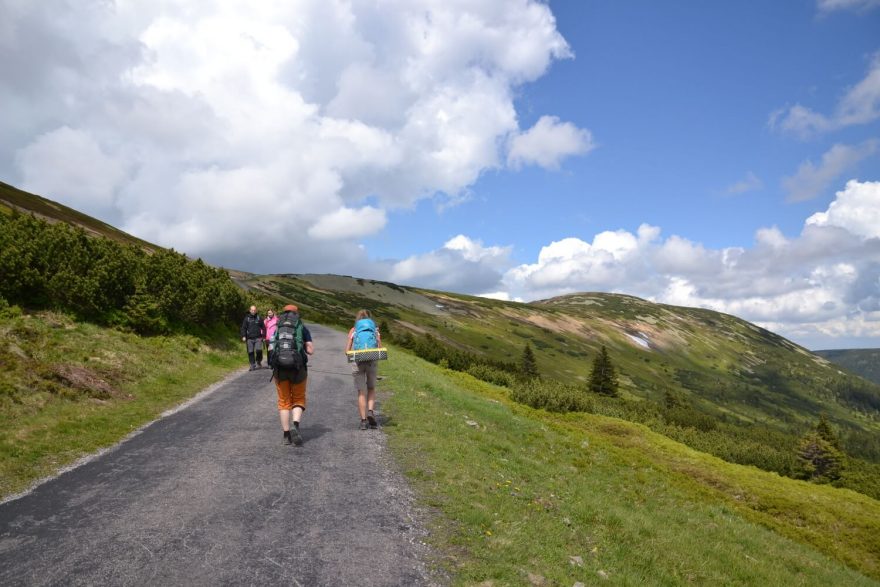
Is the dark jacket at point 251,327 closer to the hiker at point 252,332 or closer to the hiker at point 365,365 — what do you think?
the hiker at point 252,332

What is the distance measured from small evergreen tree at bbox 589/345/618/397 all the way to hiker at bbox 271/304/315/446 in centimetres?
7989

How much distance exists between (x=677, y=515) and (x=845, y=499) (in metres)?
18.4

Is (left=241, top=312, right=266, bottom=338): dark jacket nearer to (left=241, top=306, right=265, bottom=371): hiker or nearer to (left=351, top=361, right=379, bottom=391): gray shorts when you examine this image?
(left=241, top=306, right=265, bottom=371): hiker

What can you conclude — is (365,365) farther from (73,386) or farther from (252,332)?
(252,332)

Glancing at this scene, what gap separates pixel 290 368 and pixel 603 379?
81963 mm

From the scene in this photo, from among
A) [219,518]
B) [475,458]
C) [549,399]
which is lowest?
[549,399]

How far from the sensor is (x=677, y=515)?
1351 cm

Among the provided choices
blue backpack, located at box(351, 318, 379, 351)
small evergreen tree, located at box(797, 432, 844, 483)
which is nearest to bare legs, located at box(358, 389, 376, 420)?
blue backpack, located at box(351, 318, 379, 351)

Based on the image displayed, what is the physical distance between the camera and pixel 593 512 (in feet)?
34.2

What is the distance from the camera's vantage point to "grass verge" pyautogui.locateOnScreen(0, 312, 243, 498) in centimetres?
992

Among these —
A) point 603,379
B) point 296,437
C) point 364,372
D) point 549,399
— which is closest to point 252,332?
point 364,372

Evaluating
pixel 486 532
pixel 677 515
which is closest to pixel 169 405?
pixel 486 532

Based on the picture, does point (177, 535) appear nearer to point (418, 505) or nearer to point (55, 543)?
point (55, 543)

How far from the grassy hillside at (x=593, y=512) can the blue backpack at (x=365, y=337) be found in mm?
2565
